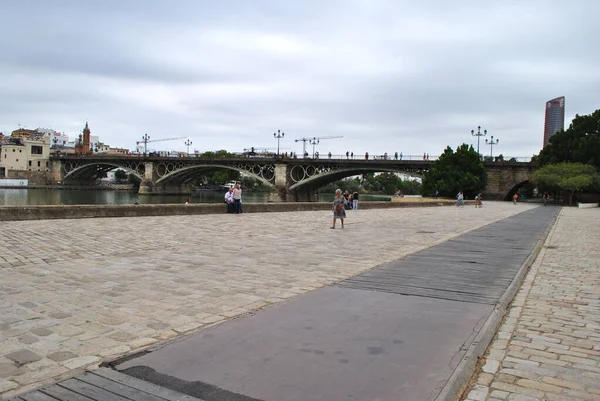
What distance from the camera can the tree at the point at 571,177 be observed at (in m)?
48.2

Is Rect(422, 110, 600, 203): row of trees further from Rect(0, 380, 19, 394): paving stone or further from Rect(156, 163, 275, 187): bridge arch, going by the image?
Rect(0, 380, 19, 394): paving stone

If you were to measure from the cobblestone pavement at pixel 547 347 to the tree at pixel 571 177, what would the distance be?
154 ft

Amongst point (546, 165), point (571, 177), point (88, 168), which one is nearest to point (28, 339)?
point (571, 177)

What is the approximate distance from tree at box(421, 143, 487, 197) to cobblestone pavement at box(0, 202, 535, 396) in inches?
1899

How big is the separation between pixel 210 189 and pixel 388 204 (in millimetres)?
96282

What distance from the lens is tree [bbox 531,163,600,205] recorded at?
158 ft

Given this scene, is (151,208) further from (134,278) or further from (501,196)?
(501,196)

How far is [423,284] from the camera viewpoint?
6508 mm

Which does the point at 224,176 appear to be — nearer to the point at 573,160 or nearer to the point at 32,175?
the point at 32,175

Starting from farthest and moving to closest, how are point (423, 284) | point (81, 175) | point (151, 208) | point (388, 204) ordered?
1. point (81, 175)
2. point (388, 204)
3. point (151, 208)
4. point (423, 284)

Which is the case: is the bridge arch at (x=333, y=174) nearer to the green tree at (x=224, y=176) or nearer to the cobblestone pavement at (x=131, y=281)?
the green tree at (x=224, y=176)

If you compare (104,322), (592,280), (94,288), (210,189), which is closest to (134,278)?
(94,288)

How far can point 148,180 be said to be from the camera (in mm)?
87312

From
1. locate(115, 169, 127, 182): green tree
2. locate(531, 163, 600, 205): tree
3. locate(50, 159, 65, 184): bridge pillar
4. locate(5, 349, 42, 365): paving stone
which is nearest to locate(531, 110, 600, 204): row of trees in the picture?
locate(531, 163, 600, 205): tree
